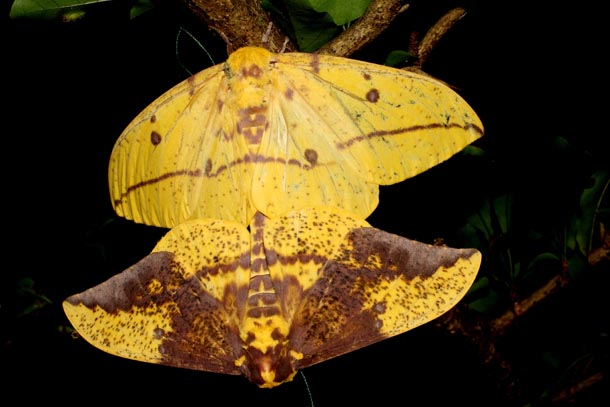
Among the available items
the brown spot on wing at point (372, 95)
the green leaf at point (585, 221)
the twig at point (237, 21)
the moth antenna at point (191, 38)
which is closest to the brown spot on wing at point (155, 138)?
the moth antenna at point (191, 38)

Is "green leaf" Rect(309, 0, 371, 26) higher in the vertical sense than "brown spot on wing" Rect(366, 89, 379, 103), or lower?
higher

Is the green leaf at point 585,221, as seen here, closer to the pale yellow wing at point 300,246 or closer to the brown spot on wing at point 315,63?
the pale yellow wing at point 300,246

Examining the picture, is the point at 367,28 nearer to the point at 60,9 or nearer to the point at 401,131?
the point at 401,131

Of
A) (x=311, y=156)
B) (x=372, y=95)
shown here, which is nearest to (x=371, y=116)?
(x=372, y=95)

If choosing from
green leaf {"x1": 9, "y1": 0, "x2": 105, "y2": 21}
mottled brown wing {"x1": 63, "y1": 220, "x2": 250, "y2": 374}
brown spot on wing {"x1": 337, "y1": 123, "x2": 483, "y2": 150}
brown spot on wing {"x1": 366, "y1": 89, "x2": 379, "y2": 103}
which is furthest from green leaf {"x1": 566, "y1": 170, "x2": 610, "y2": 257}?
green leaf {"x1": 9, "y1": 0, "x2": 105, "y2": 21}

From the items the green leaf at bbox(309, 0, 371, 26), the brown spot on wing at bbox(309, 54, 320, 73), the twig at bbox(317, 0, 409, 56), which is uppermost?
the green leaf at bbox(309, 0, 371, 26)

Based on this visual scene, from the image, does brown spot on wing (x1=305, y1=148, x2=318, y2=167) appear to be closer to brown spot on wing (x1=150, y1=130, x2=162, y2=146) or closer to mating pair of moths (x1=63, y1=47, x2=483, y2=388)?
mating pair of moths (x1=63, y1=47, x2=483, y2=388)

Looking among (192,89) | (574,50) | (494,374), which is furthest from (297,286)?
(574,50)
